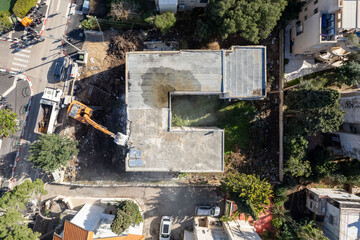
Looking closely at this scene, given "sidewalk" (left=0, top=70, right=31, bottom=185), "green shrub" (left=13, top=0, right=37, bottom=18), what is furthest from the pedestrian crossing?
"green shrub" (left=13, top=0, right=37, bottom=18)

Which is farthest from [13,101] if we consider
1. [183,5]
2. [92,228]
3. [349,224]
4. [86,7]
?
[349,224]

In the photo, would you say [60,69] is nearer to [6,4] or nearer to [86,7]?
[86,7]

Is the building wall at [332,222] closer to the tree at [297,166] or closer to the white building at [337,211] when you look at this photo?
the white building at [337,211]

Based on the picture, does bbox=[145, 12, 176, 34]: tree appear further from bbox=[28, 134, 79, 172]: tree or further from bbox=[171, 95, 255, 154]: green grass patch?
bbox=[28, 134, 79, 172]: tree

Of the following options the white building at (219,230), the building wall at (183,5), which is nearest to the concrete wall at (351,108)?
the white building at (219,230)

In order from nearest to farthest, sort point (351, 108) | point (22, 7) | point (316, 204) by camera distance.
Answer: point (351, 108) < point (22, 7) < point (316, 204)

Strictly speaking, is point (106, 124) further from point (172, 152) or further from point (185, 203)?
point (185, 203)
